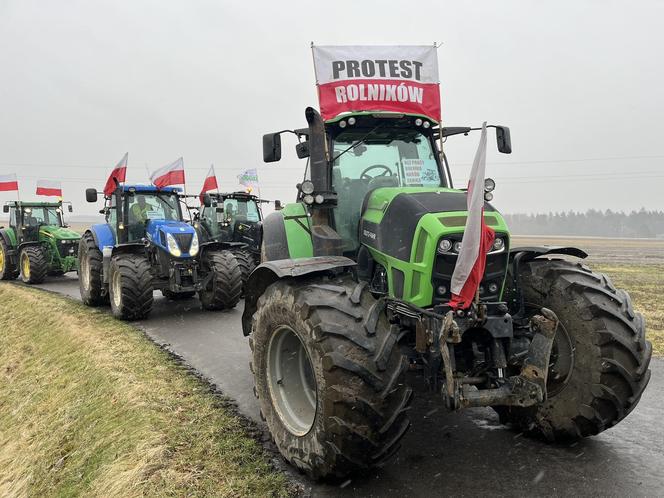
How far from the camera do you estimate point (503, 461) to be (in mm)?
3400

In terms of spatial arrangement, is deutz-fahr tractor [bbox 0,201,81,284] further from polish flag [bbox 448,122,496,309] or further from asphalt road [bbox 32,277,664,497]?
polish flag [bbox 448,122,496,309]

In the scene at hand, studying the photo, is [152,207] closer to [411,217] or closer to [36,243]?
[36,243]

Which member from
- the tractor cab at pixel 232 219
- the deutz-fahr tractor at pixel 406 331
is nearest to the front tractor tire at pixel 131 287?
the deutz-fahr tractor at pixel 406 331

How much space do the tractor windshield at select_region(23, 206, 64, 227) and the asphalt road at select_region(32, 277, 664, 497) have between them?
13.5 m

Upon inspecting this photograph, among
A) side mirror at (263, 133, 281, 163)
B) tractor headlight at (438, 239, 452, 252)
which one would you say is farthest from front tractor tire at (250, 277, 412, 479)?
side mirror at (263, 133, 281, 163)

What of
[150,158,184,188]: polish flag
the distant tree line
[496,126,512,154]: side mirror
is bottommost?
the distant tree line

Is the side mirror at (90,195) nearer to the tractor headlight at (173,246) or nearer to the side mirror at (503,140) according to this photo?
the tractor headlight at (173,246)

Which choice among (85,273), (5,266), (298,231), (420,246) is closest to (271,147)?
(298,231)

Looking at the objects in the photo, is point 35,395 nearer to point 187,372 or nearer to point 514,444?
point 187,372

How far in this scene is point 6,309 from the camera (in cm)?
1098

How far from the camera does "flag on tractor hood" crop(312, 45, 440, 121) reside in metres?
4.50

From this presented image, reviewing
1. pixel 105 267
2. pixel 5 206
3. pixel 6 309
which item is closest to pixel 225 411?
pixel 105 267

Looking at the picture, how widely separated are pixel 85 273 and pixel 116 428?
6835 millimetres

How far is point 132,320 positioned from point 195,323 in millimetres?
1186
